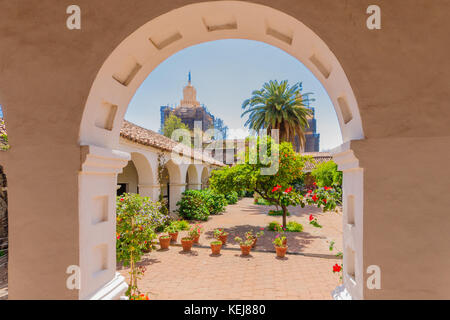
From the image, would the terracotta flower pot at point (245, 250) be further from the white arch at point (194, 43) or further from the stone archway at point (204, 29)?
the white arch at point (194, 43)

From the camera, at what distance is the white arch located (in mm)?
2191

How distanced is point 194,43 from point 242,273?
5.68 meters

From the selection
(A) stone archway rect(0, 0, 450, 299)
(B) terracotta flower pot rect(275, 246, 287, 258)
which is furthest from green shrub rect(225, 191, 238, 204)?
(A) stone archway rect(0, 0, 450, 299)

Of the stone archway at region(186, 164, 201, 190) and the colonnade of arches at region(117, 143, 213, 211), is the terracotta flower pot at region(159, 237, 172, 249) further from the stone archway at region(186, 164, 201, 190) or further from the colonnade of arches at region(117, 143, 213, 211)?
the stone archway at region(186, 164, 201, 190)

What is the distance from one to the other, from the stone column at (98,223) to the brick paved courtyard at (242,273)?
10.1 feet

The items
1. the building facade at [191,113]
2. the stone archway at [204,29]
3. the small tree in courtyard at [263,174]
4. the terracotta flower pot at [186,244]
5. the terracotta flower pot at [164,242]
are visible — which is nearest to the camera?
the stone archway at [204,29]

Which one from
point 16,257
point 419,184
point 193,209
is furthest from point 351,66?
point 193,209

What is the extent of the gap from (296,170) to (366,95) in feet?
29.9

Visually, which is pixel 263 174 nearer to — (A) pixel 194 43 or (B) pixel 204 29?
(A) pixel 194 43

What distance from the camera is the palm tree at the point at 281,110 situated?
1814cm

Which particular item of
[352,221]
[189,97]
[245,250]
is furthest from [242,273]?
[189,97]

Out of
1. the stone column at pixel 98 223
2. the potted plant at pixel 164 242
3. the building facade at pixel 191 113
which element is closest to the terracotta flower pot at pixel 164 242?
the potted plant at pixel 164 242

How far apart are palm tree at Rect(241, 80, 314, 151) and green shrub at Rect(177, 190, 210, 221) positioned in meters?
8.16

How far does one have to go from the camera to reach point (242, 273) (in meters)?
6.23
